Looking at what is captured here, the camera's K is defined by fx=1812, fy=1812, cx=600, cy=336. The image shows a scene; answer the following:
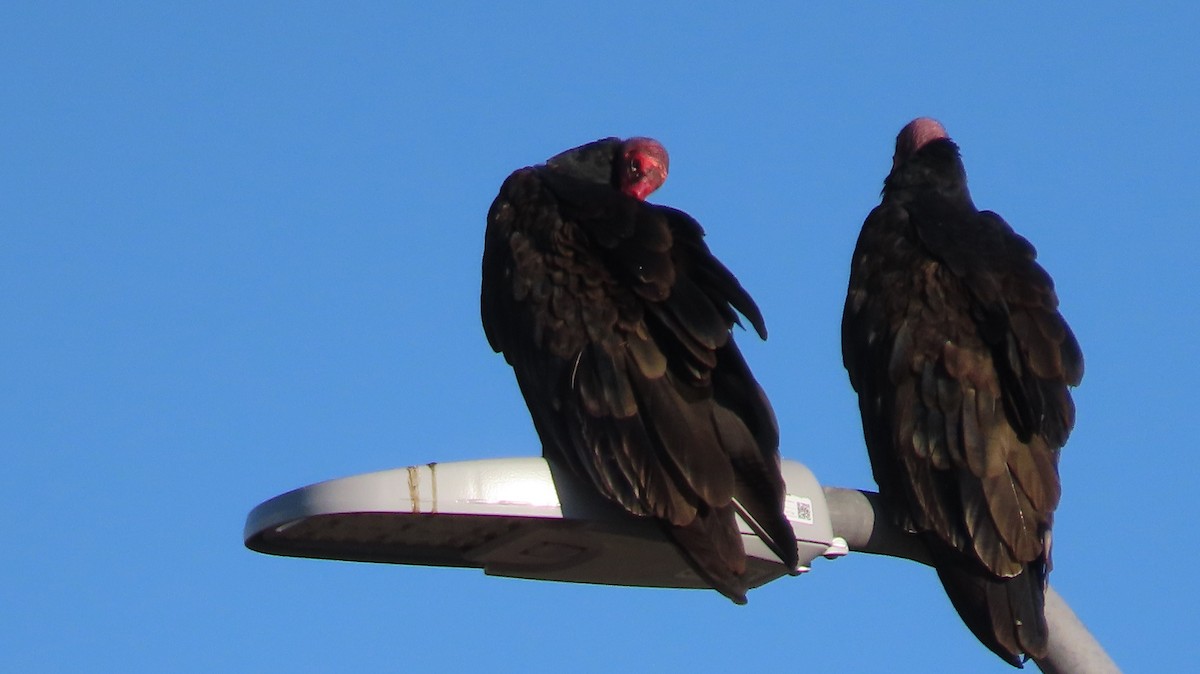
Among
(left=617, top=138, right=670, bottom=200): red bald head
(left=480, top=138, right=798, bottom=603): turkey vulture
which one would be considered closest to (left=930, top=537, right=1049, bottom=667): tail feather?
(left=480, top=138, right=798, bottom=603): turkey vulture

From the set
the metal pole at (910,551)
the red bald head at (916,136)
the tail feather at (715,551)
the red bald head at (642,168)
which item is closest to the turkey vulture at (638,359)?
the tail feather at (715,551)

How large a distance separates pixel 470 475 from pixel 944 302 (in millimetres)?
2083

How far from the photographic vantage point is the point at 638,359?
14.9 feet

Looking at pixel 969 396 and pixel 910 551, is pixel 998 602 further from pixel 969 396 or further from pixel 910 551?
pixel 969 396

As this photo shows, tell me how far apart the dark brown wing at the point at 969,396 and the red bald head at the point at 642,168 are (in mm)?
950

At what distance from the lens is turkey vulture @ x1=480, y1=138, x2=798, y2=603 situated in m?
4.11

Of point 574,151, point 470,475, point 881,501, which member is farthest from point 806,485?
point 574,151

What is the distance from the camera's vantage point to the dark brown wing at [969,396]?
177 inches

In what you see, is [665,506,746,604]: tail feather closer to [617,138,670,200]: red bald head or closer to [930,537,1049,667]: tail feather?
[930,537,1049,667]: tail feather

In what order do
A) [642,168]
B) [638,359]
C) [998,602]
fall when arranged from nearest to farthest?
[998,602] → [638,359] → [642,168]

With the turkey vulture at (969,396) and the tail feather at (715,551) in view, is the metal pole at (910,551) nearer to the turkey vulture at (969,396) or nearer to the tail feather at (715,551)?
the turkey vulture at (969,396)

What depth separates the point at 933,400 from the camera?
500cm

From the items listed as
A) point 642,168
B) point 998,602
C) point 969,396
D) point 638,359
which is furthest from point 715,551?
point 642,168

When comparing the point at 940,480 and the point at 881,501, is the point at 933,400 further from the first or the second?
the point at 881,501
